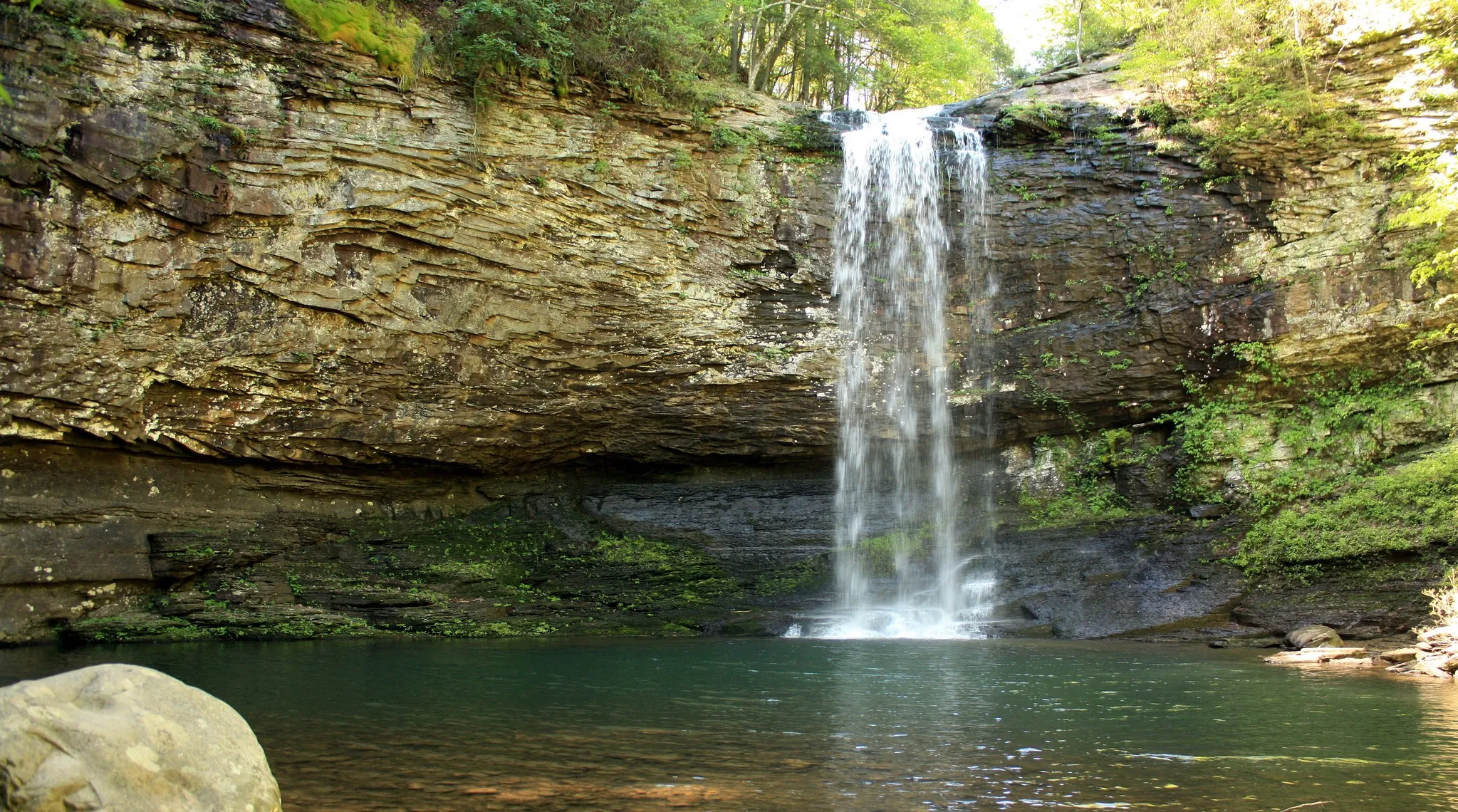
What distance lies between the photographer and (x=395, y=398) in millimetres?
13953

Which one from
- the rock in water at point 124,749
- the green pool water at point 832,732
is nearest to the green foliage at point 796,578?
the green pool water at point 832,732

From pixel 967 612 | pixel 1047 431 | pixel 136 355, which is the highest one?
pixel 136 355

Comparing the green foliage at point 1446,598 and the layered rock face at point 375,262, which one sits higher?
the layered rock face at point 375,262

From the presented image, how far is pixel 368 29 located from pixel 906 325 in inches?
379

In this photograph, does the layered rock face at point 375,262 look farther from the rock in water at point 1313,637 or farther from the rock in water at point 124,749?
the rock in water at point 124,749

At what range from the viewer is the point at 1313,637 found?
34.3 ft

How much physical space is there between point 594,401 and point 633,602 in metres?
3.39

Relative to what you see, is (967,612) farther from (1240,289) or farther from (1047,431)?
(1240,289)

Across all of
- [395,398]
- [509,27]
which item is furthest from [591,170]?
[395,398]

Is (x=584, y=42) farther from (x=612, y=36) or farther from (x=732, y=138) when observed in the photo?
(x=732, y=138)

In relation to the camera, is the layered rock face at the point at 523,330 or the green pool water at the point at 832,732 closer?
the green pool water at the point at 832,732

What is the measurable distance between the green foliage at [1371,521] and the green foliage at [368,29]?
552 inches

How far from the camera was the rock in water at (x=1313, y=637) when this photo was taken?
10.3 m

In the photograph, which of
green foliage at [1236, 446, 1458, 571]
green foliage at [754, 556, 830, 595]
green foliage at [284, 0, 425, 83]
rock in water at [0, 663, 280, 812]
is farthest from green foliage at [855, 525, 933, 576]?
rock in water at [0, 663, 280, 812]
